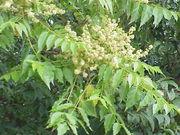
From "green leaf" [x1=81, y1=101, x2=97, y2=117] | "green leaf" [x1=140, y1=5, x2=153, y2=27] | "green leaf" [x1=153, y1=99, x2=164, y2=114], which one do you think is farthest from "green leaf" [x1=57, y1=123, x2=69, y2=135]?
"green leaf" [x1=140, y1=5, x2=153, y2=27]

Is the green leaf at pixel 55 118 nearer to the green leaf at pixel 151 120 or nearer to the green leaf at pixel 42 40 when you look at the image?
the green leaf at pixel 42 40

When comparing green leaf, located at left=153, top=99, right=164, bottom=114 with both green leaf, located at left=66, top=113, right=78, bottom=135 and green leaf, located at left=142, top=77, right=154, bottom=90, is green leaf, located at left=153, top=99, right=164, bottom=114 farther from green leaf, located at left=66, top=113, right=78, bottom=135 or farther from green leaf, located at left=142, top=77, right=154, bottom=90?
green leaf, located at left=66, top=113, right=78, bottom=135

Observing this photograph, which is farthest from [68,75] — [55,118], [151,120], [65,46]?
[151,120]

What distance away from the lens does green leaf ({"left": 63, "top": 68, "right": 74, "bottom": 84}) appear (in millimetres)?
2195

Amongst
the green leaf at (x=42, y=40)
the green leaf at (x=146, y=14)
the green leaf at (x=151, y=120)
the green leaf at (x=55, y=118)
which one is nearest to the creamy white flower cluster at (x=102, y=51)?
the green leaf at (x=42, y=40)

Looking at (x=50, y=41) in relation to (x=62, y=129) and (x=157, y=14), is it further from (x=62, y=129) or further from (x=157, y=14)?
(x=157, y=14)

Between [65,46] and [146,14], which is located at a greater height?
[65,46]

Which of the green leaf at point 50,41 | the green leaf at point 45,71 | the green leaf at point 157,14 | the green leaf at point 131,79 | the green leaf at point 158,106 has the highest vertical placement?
the green leaf at point 50,41

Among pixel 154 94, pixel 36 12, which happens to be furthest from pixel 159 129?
pixel 36 12

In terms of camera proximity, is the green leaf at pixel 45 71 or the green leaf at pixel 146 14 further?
the green leaf at pixel 146 14

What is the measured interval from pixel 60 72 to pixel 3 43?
31 cm

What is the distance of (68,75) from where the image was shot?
7.21 feet

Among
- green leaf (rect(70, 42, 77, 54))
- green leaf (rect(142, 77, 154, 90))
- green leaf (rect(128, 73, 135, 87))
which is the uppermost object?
green leaf (rect(70, 42, 77, 54))

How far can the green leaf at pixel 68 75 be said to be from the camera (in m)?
2.20
